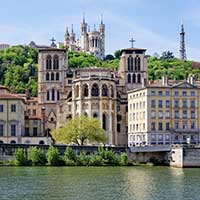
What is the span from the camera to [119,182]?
64.6 meters

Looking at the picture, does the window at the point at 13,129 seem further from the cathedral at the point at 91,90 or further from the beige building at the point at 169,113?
the beige building at the point at 169,113

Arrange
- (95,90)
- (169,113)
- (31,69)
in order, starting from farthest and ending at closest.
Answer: (31,69) < (95,90) < (169,113)

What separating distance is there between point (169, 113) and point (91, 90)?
18213 mm

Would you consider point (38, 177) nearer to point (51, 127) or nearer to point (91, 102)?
point (91, 102)

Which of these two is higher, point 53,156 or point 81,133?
point 81,133

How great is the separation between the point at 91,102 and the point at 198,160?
37.8 metres

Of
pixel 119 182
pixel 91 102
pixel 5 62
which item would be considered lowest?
pixel 119 182

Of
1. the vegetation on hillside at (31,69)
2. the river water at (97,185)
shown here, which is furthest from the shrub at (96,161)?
the vegetation on hillside at (31,69)

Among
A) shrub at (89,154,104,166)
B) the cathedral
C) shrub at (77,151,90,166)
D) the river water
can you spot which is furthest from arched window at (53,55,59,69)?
the river water

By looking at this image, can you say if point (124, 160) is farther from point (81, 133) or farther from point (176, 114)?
point (176, 114)

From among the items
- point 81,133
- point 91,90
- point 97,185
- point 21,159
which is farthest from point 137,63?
point 97,185

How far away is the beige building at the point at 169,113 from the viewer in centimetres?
11619

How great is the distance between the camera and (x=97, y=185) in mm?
61031

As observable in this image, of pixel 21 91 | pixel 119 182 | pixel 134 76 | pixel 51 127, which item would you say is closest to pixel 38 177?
pixel 119 182
